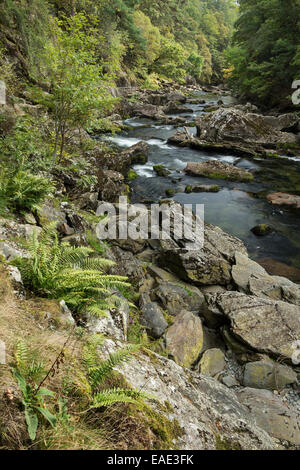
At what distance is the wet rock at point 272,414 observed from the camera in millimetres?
3389

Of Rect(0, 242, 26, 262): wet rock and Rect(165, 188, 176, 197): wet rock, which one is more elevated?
Rect(0, 242, 26, 262): wet rock

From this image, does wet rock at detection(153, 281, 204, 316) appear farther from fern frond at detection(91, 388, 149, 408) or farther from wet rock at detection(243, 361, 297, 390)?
fern frond at detection(91, 388, 149, 408)

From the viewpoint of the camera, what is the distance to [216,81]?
6750 cm

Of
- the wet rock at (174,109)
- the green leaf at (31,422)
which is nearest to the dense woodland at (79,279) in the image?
the green leaf at (31,422)

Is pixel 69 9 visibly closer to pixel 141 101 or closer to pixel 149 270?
pixel 141 101

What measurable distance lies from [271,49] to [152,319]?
32.2m

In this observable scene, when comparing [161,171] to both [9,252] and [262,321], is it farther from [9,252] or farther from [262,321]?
[9,252]

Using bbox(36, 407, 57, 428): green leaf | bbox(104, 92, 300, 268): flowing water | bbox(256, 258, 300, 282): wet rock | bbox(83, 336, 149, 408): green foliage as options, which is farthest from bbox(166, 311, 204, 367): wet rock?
bbox(104, 92, 300, 268): flowing water

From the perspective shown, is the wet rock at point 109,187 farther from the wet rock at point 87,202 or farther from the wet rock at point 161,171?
the wet rock at point 161,171

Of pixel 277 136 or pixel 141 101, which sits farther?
pixel 141 101

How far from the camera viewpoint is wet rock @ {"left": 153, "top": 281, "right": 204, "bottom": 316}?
567cm

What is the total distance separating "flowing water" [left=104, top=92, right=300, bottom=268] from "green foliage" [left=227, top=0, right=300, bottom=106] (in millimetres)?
11640

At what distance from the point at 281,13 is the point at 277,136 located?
13.6 metres
